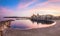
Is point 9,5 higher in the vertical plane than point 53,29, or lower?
higher

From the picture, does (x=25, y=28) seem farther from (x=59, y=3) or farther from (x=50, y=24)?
(x=59, y=3)

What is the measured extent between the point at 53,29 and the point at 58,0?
12.7 inches

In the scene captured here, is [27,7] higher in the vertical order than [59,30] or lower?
higher

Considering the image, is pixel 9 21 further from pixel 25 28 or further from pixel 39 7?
pixel 39 7

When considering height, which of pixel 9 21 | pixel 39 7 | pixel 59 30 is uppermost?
pixel 39 7

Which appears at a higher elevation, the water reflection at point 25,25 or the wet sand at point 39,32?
the water reflection at point 25,25

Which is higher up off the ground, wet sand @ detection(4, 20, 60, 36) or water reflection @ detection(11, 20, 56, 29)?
water reflection @ detection(11, 20, 56, 29)

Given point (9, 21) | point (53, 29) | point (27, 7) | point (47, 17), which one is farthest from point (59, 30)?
point (9, 21)

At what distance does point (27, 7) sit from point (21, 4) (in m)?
0.07

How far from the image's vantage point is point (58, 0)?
4.14 ft

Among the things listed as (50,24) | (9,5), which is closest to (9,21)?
(9,5)

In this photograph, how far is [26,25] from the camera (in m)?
1.26

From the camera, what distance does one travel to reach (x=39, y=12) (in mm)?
1273

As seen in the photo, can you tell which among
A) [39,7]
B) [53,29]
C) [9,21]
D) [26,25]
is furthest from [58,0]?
[9,21]
